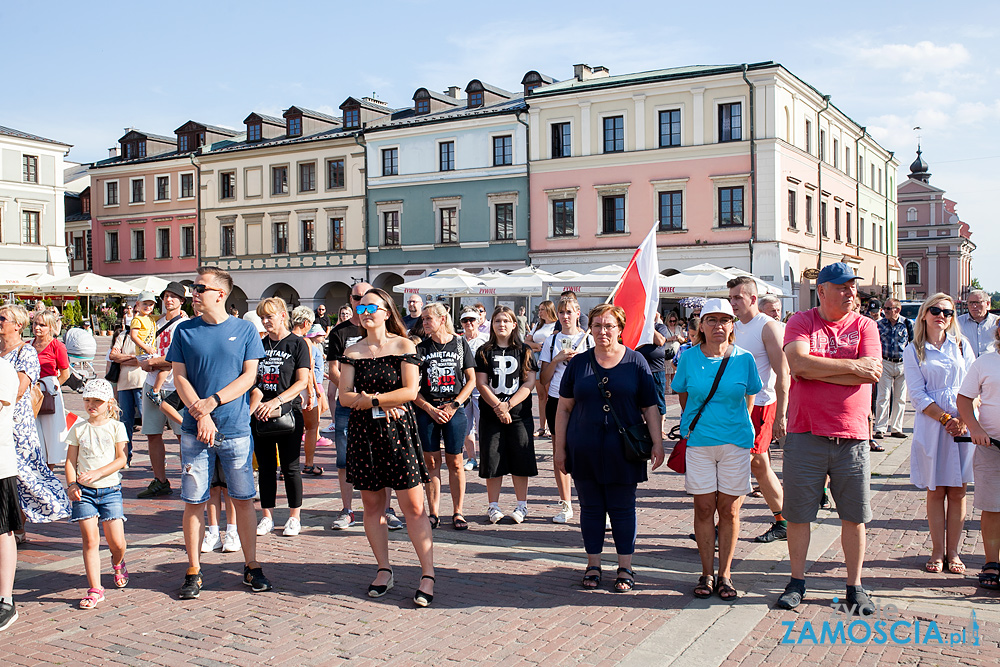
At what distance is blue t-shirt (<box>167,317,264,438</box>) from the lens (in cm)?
550

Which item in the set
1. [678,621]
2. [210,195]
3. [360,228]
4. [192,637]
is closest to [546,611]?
[678,621]

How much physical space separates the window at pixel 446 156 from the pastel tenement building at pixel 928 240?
54.1 meters

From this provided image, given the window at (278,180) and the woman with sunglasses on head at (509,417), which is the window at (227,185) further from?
the woman with sunglasses on head at (509,417)

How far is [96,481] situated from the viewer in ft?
18.1

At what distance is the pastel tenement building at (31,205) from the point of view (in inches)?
1874

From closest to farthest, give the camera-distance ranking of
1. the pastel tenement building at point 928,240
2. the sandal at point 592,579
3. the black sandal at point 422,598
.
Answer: the black sandal at point 422,598 → the sandal at point 592,579 → the pastel tenement building at point 928,240

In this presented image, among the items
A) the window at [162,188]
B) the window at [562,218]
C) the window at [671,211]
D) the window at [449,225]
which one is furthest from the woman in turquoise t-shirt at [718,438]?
the window at [162,188]

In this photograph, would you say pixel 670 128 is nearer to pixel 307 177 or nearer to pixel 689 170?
pixel 689 170

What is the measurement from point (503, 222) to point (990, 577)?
34.1 m

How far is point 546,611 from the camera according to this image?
5.18 m

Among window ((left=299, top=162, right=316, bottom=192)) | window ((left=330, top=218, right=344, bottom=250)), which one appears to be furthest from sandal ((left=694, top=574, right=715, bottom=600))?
window ((left=299, top=162, right=316, bottom=192))

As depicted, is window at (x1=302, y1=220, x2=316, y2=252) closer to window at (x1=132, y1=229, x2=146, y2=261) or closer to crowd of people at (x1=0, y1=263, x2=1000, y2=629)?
window at (x1=132, y1=229, x2=146, y2=261)

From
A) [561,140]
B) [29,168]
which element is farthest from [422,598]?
[29,168]

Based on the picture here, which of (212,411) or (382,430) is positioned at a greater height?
(212,411)
